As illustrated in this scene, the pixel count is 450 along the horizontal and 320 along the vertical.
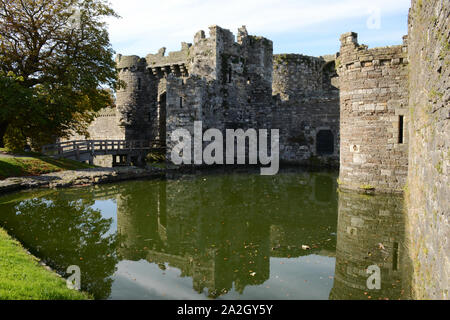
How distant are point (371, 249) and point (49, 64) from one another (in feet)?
70.2

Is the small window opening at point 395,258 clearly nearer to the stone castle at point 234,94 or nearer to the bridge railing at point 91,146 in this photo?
the stone castle at point 234,94

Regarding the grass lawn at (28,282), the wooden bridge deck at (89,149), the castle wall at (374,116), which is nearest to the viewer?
the grass lawn at (28,282)

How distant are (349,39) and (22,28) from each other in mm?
18040

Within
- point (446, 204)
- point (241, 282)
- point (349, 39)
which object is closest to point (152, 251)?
point (241, 282)

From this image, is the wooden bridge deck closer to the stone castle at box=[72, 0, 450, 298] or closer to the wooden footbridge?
the wooden footbridge

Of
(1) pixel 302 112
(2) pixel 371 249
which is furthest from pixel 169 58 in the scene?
(2) pixel 371 249

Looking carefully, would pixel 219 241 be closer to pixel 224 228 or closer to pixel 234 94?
pixel 224 228

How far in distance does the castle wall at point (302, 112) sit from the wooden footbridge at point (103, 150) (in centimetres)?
1058

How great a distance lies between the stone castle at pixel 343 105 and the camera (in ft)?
15.0

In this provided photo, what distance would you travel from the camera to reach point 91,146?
24.5 meters

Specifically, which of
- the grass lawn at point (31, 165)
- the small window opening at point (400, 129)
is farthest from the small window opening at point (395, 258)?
the grass lawn at point (31, 165)

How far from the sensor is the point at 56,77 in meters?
21.8

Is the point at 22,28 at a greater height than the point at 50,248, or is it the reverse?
the point at 22,28
